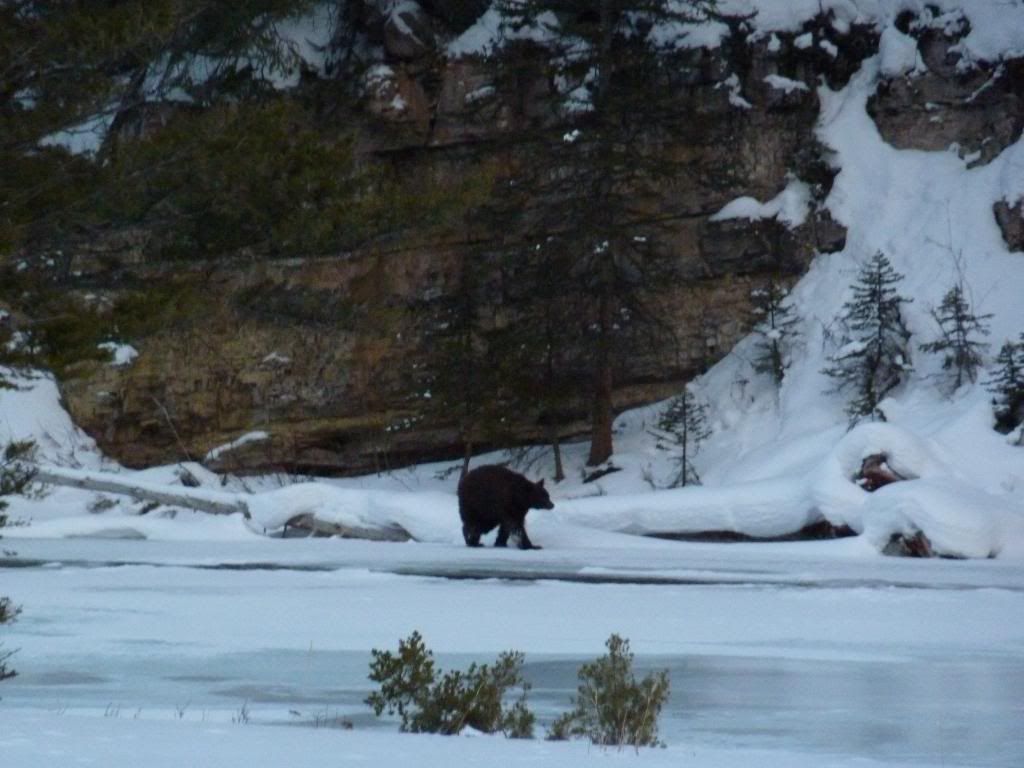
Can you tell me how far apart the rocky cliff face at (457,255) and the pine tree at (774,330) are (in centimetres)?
50

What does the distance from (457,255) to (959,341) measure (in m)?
10.2

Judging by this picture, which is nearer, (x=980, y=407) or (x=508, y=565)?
(x=508, y=565)

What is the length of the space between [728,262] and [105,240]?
18.4 meters

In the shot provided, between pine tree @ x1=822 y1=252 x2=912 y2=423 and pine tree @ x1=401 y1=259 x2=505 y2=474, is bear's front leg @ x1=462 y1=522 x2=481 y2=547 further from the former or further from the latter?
pine tree @ x1=822 y1=252 x2=912 y2=423

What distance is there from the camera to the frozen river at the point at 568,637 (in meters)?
7.08

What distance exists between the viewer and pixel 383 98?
97.1 feet

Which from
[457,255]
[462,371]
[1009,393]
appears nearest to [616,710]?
[1009,393]

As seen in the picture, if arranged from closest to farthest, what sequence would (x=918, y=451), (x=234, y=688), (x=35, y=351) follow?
(x=234, y=688) → (x=35, y=351) → (x=918, y=451)

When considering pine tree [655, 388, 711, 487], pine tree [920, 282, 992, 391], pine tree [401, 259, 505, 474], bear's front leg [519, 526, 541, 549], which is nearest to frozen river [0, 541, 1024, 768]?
bear's front leg [519, 526, 541, 549]

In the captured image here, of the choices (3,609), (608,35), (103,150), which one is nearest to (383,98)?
(608,35)

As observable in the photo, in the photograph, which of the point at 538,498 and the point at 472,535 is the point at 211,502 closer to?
the point at 472,535

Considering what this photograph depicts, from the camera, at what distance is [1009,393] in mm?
22109

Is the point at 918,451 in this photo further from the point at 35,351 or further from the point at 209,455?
the point at 209,455

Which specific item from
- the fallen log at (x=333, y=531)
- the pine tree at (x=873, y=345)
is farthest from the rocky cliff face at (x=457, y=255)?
the fallen log at (x=333, y=531)
